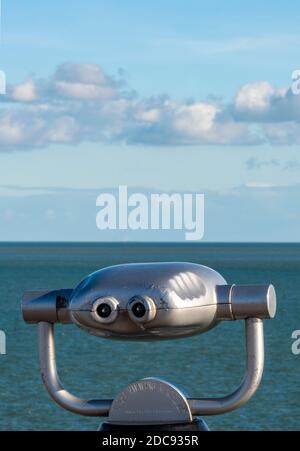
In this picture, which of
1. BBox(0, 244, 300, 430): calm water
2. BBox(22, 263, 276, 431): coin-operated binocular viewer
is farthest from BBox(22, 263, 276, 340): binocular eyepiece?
BBox(0, 244, 300, 430): calm water

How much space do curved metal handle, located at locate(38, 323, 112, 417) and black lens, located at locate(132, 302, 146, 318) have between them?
0.30 m

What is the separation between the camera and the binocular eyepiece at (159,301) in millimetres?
3070

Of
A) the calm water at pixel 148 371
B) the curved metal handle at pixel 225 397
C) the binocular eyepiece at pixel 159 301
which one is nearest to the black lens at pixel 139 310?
the binocular eyepiece at pixel 159 301

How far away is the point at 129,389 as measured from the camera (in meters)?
3.17

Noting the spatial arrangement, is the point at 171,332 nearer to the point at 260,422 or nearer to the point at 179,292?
the point at 179,292

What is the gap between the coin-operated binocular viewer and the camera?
308cm

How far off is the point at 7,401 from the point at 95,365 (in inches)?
409

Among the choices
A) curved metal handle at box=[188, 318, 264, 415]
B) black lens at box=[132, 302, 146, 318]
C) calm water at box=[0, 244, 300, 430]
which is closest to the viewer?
black lens at box=[132, 302, 146, 318]

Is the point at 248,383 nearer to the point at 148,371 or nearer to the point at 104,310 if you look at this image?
the point at 104,310

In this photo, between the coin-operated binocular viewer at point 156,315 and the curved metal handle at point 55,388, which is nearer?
the coin-operated binocular viewer at point 156,315

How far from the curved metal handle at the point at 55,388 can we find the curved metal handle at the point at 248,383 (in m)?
0.23

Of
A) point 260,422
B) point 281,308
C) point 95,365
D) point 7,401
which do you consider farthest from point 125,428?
point 281,308

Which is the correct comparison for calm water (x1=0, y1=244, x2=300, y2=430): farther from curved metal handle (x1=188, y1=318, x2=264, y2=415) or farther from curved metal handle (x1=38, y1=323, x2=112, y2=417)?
curved metal handle (x1=188, y1=318, x2=264, y2=415)

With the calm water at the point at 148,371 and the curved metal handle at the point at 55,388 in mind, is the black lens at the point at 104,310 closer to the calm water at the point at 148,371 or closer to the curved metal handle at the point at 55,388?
the curved metal handle at the point at 55,388
